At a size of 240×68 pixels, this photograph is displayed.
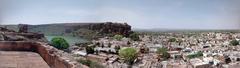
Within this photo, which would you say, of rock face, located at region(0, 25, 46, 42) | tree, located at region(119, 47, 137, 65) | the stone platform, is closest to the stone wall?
the stone platform

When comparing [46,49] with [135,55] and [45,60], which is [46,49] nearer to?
[45,60]

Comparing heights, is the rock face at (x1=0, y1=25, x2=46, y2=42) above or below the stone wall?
below

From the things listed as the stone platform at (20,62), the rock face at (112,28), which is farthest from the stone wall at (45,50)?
the rock face at (112,28)

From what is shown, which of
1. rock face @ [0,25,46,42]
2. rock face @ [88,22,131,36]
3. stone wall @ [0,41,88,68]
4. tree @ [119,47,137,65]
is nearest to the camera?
stone wall @ [0,41,88,68]

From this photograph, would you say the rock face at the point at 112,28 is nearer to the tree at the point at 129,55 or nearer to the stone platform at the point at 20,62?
the tree at the point at 129,55

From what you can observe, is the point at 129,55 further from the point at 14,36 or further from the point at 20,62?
the point at 20,62

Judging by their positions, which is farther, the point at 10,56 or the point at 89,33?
the point at 89,33

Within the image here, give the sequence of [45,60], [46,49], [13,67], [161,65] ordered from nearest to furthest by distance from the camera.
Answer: [13,67], [45,60], [46,49], [161,65]

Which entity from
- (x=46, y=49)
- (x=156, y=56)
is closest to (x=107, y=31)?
(x=156, y=56)

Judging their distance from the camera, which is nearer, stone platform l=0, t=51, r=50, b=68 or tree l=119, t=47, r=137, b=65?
stone platform l=0, t=51, r=50, b=68

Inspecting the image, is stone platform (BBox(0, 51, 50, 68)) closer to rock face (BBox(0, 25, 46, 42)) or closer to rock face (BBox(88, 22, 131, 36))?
rock face (BBox(0, 25, 46, 42))
